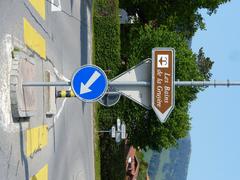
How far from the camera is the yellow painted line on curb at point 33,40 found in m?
17.3

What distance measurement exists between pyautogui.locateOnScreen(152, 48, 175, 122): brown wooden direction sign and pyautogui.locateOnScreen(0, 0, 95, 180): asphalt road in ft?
12.5

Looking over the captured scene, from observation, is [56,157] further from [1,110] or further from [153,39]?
[153,39]

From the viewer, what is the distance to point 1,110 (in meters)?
14.4

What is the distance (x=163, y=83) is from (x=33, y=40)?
21.6ft

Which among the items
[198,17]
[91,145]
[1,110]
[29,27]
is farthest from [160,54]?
[198,17]

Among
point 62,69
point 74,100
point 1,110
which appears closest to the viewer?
point 1,110

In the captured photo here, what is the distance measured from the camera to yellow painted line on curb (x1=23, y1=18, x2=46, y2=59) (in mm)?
17344

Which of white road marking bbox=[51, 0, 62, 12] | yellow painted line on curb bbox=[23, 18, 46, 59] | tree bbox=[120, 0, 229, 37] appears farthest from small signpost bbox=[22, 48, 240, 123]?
tree bbox=[120, 0, 229, 37]

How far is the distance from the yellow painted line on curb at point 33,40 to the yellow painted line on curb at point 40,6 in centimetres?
80

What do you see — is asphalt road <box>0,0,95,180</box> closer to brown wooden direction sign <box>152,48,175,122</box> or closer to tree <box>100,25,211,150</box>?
tree <box>100,25,211,150</box>

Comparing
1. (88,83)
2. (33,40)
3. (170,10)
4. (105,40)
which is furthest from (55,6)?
(170,10)

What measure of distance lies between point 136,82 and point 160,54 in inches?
35.3

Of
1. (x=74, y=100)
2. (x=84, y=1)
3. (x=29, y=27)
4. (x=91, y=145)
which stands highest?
(x=84, y=1)

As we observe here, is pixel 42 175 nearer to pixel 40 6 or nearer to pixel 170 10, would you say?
pixel 40 6
